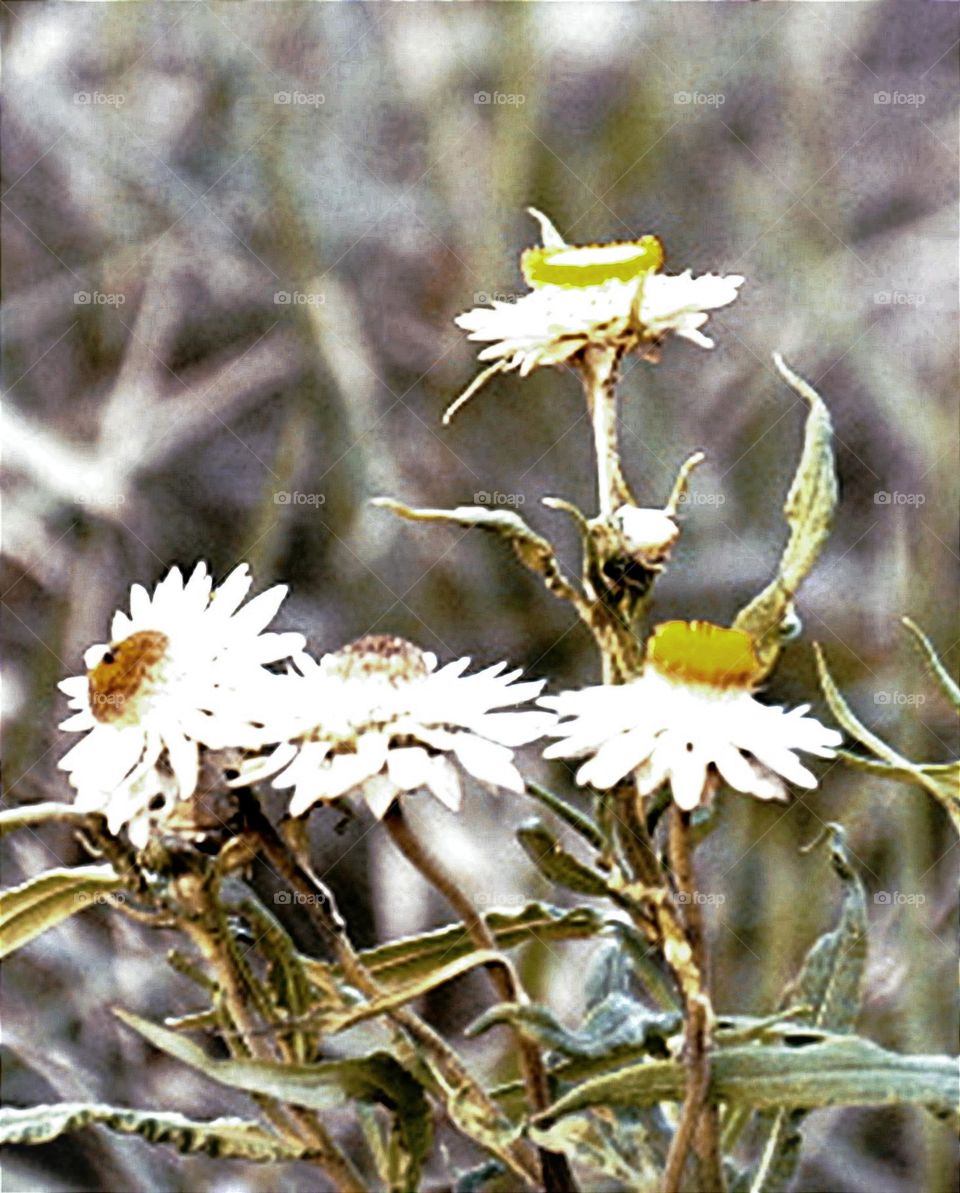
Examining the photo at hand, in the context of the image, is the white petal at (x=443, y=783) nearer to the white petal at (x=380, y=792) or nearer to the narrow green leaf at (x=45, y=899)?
the white petal at (x=380, y=792)

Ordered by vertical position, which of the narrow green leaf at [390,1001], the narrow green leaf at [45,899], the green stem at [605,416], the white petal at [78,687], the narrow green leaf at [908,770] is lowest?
the narrow green leaf at [390,1001]

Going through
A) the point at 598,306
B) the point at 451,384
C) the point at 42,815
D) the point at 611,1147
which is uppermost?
the point at 451,384

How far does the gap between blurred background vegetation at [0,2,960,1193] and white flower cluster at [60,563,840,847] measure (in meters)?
0.42

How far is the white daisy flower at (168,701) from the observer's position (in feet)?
1.35

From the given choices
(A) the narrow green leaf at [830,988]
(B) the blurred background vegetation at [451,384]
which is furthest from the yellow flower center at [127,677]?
(B) the blurred background vegetation at [451,384]

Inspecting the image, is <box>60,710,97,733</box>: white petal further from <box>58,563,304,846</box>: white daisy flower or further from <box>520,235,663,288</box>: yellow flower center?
<box>520,235,663,288</box>: yellow flower center

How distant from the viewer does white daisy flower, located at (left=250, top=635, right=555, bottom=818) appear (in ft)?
1.31

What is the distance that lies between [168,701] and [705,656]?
0.13m

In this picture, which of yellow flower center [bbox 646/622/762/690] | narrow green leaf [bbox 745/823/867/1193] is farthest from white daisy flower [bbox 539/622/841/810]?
narrow green leaf [bbox 745/823/867/1193]

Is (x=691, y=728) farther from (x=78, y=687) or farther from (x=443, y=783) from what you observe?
(x=78, y=687)

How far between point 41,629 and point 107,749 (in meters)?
0.47

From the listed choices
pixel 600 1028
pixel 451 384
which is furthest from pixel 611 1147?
pixel 451 384

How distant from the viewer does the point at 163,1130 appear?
17.8 inches

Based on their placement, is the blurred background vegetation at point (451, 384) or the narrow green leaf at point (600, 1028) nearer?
the narrow green leaf at point (600, 1028)
